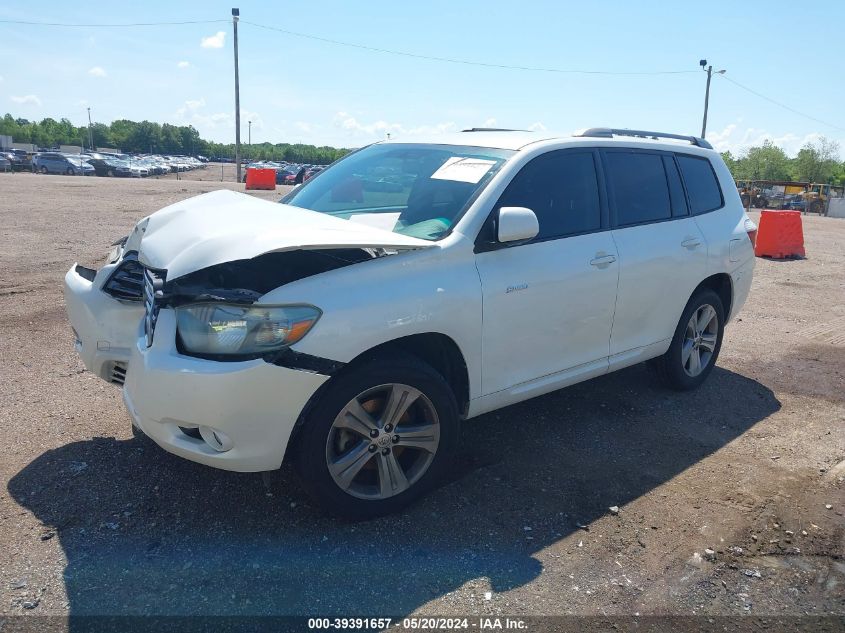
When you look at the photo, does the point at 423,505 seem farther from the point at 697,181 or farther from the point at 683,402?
the point at 697,181

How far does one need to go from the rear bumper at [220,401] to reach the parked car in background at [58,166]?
54.5m

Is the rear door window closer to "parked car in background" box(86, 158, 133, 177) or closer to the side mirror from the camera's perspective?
the side mirror

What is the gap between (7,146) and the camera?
9181 cm

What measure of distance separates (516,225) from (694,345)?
2.54 meters

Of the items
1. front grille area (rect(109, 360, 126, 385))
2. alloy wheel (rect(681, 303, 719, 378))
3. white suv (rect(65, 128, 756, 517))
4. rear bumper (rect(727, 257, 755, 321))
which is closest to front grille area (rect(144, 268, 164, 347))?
white suv (rect(65, 128, 756, 517))

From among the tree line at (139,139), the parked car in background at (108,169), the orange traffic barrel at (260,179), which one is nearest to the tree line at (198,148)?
the tree line at (139,139)

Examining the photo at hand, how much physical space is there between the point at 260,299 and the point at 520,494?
1811 mm

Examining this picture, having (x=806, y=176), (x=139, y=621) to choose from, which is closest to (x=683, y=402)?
(x=139, y=621)

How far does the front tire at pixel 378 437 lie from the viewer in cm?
319

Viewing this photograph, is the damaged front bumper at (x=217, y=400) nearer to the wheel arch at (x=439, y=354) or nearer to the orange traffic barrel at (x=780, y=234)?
the wheel arch at (x=439, y=354)

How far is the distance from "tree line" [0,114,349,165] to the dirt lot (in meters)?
118

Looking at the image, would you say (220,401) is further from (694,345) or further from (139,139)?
(139,139)

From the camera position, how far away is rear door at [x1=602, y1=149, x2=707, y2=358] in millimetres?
4598

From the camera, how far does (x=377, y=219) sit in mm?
4176
